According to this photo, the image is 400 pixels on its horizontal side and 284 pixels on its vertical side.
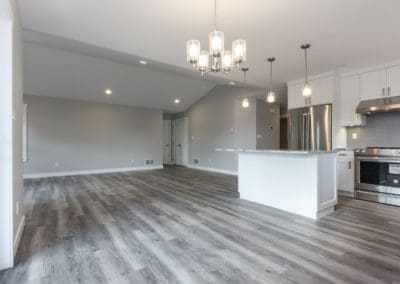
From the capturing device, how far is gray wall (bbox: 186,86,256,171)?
23.1 ft

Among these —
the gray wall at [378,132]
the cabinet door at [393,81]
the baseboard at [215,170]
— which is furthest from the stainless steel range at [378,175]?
the baseboard at [215,170]

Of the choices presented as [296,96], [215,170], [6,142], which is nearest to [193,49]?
[6,142]

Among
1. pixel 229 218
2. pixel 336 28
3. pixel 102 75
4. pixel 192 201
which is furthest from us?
pixel 102 75

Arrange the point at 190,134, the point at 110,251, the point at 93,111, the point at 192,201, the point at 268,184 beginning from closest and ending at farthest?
the point at 110,251
the point at 268,184
the point at 192,201
the point at 93,111
the point at 190,134

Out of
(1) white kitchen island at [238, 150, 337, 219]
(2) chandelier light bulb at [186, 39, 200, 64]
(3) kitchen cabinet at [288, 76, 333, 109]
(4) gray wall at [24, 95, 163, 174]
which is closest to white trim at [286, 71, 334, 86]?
(3) kitchen cabinet at [288, 76, 333, 109]

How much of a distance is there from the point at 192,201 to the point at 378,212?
9.80 ft

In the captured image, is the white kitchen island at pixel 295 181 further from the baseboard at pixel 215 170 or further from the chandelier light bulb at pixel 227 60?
the baseboard at pixel 215 170

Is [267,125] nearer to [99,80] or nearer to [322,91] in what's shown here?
[322,91]

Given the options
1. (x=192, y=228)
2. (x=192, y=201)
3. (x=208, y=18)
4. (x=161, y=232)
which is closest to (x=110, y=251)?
(x=161, y=232)

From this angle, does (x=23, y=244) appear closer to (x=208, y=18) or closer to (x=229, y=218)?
(x=229, y=218)

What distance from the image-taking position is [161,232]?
266cm

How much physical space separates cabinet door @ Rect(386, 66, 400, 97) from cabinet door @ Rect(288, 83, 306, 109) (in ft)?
4.88

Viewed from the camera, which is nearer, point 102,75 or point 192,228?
point 192,228

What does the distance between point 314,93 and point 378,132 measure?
4.68 feet
